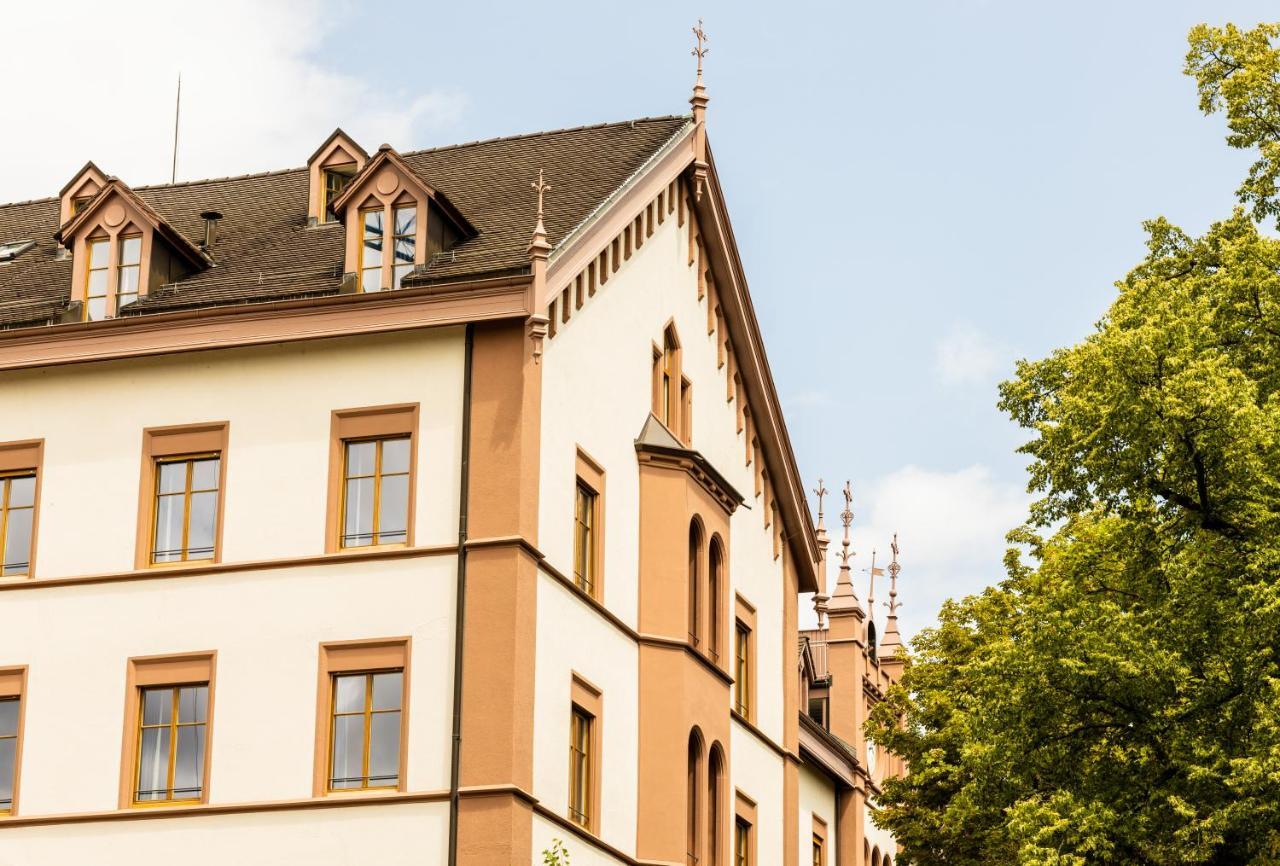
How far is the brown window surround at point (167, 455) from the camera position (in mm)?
33719

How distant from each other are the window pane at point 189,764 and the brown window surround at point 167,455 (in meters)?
2.65

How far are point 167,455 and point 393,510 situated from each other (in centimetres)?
399

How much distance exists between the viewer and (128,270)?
35.8m

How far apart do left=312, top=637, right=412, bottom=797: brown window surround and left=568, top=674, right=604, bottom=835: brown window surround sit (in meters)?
3.04

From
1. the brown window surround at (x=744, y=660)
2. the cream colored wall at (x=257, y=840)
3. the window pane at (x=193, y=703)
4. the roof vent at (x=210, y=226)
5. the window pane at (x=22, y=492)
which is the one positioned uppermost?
the roof vent at (x=210, y=226)

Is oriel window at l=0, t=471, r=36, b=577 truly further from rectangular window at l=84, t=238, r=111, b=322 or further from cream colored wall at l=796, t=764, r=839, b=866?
cream colored wall at l=796, t=764, r=839, b=866

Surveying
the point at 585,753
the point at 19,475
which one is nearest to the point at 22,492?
the point at 19,475

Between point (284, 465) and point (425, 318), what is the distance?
3.18m

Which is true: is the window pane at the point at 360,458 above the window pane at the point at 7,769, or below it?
above

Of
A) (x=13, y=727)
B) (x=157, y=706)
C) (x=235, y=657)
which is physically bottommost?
(x=13, y=727)

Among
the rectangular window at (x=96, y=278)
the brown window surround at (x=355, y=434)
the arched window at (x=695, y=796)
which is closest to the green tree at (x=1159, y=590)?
the arched window at (x=695, y=796)

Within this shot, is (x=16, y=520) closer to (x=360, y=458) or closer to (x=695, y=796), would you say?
(x=360, y=458)

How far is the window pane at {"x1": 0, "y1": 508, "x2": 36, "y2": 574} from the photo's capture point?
34.6m

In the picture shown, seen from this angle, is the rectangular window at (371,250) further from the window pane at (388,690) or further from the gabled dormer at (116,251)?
the window pane at (388,690)
